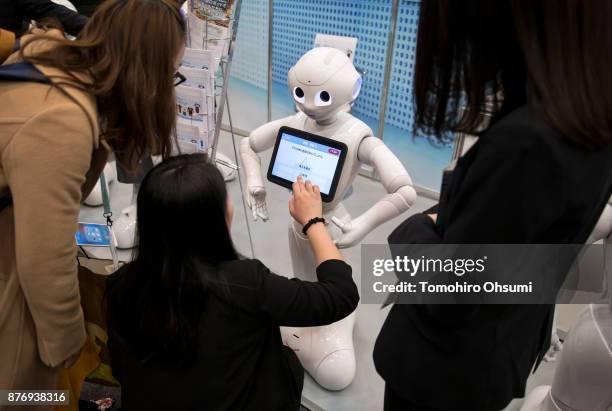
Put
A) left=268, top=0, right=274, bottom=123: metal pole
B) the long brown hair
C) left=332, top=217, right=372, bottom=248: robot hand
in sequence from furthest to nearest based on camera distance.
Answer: left=268, top=0, right=274, bottom=123: metal pole, left=332, top=217, right=372, bottom=248: robot hand, the long brown hair

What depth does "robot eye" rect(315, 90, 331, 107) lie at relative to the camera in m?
1.81

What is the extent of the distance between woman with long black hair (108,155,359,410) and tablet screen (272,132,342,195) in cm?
64

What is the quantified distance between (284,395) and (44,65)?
0.95 meters

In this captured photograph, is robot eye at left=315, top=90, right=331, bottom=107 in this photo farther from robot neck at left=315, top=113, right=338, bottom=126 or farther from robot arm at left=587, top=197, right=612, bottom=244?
robot arm at left=587, top=197, right=612, bottom=244

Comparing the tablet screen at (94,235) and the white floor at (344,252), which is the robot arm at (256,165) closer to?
the white floor at (344,252)

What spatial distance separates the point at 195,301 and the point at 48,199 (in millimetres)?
356

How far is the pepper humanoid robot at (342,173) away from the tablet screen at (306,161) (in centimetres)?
11

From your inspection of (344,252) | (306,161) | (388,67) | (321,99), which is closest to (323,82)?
(321,99)

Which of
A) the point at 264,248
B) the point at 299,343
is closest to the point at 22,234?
the point at 299,343

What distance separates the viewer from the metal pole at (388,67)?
3.52 metres

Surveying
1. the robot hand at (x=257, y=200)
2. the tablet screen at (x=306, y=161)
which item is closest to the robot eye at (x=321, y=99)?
the tablet screen at (x=306, y=161)

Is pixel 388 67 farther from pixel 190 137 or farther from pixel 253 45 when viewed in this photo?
pixel 190 137

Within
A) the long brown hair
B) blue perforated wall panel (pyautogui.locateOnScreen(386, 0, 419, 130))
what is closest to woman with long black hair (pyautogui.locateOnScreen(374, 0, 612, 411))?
the long brown hair

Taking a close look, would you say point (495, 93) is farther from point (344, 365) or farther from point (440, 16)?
point (344, 365)
